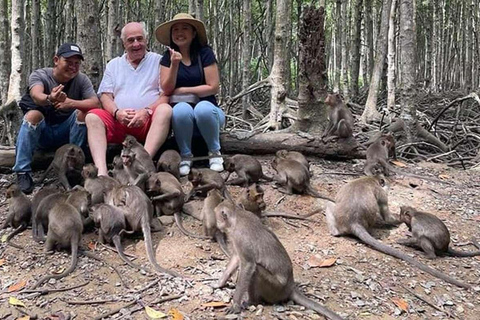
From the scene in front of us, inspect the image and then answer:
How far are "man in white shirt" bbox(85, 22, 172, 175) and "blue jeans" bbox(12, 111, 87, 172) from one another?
14.8 inches

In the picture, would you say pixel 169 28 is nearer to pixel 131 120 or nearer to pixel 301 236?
pixel 131 120

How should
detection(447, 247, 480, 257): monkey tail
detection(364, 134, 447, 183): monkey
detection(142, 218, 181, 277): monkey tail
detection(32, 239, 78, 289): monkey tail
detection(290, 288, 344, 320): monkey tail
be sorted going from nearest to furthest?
detection(290, 288, 344, 320): monkey tail < detection(32, 239, 78, 289): monkey tail < detection(142, 218, 181, 277): monkey tail < detection(447, 247, 480, 257): monkey tail < detection(364, 134, 447, 183): monkey

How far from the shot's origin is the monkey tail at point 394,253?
4064 mm

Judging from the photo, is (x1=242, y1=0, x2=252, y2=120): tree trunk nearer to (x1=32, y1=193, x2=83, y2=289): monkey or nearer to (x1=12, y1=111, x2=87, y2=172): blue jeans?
(x1=12, y1=111, x2=87, y2=172): blue jeans

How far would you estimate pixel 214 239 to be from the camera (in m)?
4.56

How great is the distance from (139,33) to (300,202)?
2840mm

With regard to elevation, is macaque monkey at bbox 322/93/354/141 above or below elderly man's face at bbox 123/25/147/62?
below

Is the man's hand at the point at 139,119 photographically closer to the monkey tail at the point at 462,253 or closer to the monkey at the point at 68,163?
the monkey at the point at 68,163

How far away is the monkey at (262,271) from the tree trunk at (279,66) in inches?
200

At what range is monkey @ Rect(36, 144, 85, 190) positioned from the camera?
5723 mm

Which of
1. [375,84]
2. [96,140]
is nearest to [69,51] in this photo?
[96,140]

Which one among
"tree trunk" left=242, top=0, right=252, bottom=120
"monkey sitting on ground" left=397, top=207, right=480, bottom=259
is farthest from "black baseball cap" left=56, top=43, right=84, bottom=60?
"tree trunk" left=242, top=0, right=252, bottom=120

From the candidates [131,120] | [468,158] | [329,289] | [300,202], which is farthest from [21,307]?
[468,158]

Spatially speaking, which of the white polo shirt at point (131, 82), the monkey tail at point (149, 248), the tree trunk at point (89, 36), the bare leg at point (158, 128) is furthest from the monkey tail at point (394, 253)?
the tree trunk at point (89, 36)
